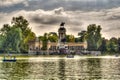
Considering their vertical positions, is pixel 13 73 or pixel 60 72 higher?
pixel 13 73

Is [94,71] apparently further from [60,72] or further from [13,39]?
[13,39]

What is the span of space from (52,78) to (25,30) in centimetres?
13253

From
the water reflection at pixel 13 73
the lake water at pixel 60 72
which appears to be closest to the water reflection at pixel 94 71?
the lake water at pixel 60 72

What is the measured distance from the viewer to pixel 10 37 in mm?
149750

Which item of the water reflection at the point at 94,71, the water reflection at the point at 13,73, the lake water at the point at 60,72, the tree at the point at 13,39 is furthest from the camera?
the tree at the point at 13,39

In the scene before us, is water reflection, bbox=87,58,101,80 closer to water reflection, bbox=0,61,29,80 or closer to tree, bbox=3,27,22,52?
water reflection, bbox=0,61,29,80

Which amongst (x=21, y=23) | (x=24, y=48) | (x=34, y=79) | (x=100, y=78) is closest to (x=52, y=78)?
(x=34, y=79)

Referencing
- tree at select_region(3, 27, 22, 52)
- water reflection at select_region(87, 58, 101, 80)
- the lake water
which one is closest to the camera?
the lake water

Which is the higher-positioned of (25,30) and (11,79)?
(25,30)

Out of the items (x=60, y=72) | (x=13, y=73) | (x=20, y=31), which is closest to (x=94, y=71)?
(x=60, y=72)

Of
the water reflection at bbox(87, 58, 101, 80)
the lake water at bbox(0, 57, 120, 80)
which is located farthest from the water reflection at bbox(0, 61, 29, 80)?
the water reflection at bbox(87, 58, 101, 80)

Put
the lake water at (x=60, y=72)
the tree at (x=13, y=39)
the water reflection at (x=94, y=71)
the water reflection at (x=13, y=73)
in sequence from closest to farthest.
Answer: the lake water at (x=60, y=72) → the water reflection at (x=13, y=73) → the water reflection at (x=94, y=71) → the tree at (x=13, y=39)

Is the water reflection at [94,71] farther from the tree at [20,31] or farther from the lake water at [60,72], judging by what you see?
the tree at [20,31]

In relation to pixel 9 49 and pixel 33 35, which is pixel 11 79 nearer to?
pixel 9 49
